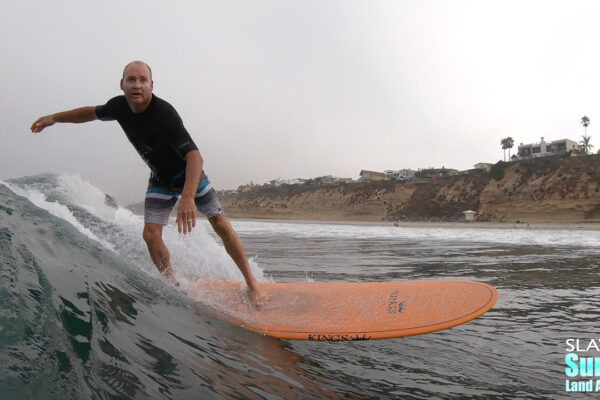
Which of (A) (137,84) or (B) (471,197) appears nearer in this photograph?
(A) (137,84)

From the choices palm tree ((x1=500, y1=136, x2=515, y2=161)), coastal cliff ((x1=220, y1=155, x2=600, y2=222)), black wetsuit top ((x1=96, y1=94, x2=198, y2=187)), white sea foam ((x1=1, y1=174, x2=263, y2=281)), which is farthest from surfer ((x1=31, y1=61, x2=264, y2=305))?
palm tree ((x1=500, y1=136, x2=515, y2=161))

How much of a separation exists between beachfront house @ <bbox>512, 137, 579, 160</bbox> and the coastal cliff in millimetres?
19480

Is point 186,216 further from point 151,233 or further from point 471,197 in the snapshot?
point 471,197

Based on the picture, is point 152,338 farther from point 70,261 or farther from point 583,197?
point 583,197

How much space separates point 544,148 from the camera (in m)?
65.7

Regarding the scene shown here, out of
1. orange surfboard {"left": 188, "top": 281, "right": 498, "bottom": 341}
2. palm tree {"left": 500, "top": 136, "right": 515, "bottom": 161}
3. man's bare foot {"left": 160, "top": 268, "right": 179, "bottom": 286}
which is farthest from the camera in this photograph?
palm tree {"left": 500, "top": 136, "right": 515, "bottom": 161}

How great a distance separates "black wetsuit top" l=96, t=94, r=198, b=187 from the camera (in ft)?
10.6

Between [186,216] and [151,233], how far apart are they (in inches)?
42.5

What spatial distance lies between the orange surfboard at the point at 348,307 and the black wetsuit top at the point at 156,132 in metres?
1.21

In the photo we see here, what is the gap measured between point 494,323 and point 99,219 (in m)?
4.82

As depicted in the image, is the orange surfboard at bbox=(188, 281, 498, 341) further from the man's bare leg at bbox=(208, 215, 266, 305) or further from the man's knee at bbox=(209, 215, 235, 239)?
the man's knee at bbox=(209, 215, 235, 239)

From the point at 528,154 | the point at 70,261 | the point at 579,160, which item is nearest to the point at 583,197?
the point at 579,160

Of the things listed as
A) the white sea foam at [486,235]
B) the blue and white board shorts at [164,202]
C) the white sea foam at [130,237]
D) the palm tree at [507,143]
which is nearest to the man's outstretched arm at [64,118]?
the blue and white board shorts at [164,202]

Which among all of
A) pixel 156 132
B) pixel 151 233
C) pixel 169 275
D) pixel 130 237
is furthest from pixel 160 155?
pixel 130 237
